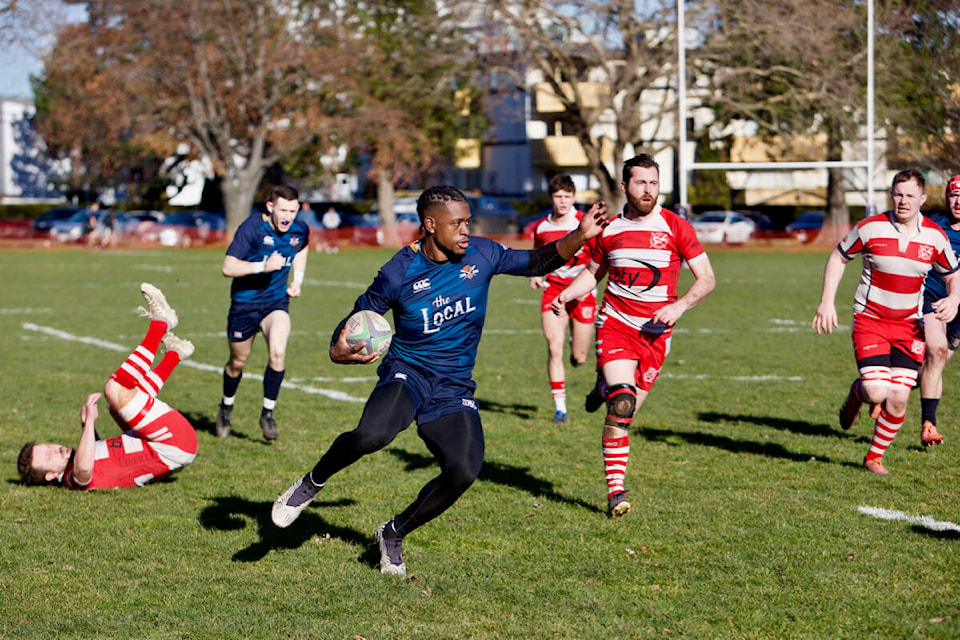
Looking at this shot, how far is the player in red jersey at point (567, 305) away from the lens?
11.0 meters

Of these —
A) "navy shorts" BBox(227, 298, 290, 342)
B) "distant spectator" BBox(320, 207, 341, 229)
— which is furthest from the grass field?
"distant spectator" BBox(320, 207, 341, 229)

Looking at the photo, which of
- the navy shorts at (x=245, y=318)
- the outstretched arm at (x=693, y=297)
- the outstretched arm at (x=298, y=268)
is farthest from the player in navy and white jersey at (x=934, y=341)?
the navy shorts at (x=245, y=318)

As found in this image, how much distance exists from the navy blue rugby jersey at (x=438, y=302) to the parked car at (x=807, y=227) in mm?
40294

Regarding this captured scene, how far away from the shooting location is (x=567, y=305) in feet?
36.3

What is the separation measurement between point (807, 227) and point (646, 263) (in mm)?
43142

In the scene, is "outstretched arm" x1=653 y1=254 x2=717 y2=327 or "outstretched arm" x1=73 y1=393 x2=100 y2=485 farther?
"outstretched arm" x1=73 y1=393 x2=100 y2=485

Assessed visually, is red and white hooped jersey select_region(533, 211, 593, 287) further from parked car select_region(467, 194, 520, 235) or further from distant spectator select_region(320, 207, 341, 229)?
parked car select_region(467, 194, 520, 235)

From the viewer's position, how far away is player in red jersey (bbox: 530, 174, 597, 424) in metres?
11.0

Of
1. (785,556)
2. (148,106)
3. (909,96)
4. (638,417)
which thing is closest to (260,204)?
(148,106)

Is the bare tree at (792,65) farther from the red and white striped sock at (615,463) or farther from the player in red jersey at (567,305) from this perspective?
the red and white striped sock at (615,463)

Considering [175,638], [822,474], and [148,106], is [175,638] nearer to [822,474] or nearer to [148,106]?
[822,474]

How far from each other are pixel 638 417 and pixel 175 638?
20.6 feet

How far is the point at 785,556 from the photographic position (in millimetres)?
6402

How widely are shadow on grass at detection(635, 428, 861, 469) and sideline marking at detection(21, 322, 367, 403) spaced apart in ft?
10.7
